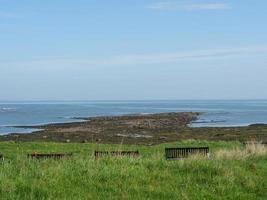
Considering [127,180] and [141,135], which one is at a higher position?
[127,180]

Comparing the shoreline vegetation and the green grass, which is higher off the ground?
the green grass

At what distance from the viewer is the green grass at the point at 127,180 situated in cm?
861

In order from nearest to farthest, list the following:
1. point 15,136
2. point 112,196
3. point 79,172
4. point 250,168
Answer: point 112,196 < point 79,172 < point 250,168 < point 15,136

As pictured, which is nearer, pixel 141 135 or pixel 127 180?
pixel 127 180

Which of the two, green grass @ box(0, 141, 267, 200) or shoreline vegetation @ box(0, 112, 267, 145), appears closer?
green grass @ box(0, 141, 267, 200)

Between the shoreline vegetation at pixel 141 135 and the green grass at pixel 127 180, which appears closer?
the green grass at pixel 127 180

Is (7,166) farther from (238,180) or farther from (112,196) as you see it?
(238,180)

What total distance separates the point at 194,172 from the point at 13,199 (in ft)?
13.8

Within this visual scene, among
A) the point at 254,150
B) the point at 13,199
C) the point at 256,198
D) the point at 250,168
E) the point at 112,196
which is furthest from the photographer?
the point at 254,150

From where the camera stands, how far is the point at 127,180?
31.4 ft

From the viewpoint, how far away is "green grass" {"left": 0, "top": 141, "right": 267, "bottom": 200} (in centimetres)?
861

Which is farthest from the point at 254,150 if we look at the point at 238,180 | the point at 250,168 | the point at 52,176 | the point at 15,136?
the point at 15,136

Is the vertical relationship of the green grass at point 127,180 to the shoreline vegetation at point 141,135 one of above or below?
above

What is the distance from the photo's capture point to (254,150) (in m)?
17.3
